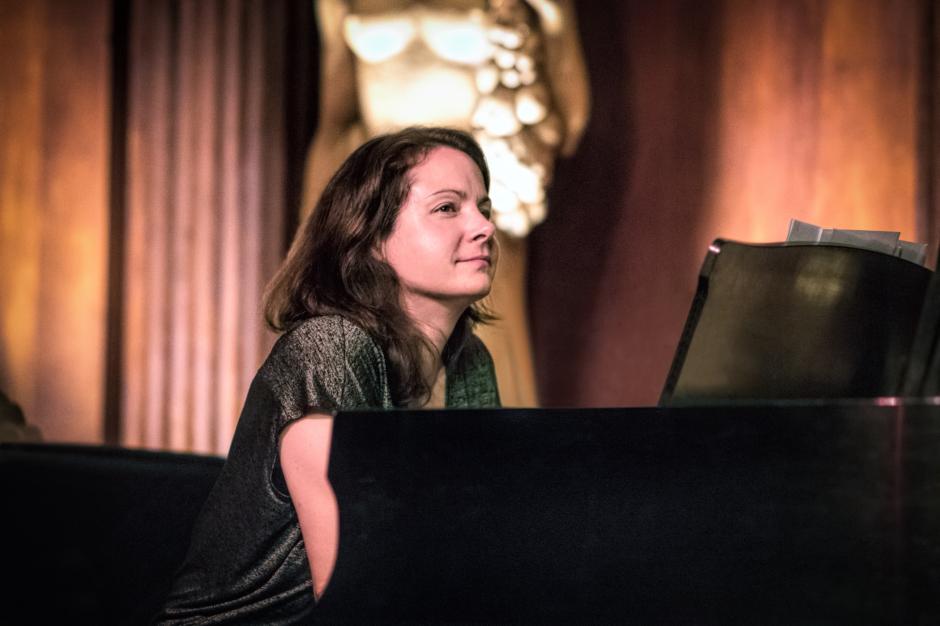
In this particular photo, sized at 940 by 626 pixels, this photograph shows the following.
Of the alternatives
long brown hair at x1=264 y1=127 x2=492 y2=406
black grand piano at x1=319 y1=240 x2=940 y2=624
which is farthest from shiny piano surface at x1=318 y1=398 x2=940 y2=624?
long brown hair at x1=264 y1=127 x2=492 y2=406

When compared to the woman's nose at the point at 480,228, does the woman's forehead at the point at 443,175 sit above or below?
above

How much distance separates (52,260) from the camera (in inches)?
114

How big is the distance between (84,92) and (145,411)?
3.03 ft

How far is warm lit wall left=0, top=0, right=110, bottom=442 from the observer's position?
2.89 m

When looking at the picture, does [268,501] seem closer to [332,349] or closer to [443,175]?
[332,349]

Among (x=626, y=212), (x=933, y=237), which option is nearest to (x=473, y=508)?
(x=933, y=237)

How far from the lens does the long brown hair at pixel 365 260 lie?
1.12 metres

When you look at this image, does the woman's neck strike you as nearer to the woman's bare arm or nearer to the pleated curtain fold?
the woman's bare arm

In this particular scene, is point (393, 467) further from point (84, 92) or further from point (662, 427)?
point (84, 92)

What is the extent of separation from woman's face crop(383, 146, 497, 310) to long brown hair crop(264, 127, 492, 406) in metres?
0.02

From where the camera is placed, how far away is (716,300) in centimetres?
98

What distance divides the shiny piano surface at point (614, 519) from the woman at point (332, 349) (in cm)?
16

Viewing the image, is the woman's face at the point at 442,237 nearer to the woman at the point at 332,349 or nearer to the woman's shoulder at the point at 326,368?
the woman at the point at 332,349

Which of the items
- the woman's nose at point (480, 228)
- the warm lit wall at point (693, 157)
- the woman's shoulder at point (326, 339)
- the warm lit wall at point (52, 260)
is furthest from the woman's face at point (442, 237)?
the warm lit wall at point (52, 260)
